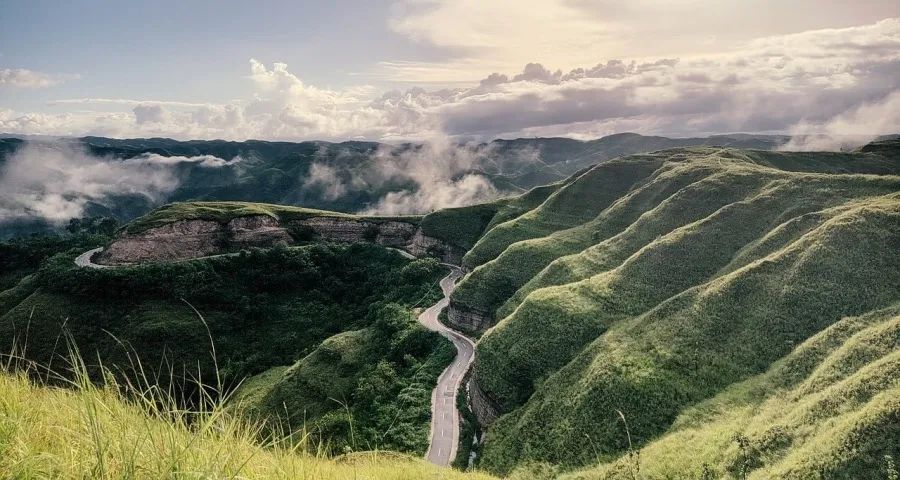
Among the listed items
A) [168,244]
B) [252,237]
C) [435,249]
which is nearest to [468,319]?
[435,249]

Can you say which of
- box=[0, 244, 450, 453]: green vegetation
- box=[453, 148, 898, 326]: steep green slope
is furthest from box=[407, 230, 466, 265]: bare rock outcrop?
box=[453, 148, 898, 326]: steep green slope

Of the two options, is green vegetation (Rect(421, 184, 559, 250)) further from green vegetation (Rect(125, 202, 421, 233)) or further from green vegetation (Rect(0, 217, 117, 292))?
green vegetation (Rect(0, 217, 117, 292))

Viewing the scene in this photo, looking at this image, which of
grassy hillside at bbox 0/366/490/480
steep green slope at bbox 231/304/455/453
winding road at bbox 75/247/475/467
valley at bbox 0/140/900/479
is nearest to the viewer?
grassy hillside at bbox 0/366/490/480

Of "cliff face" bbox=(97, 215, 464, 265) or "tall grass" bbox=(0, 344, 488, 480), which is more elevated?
"tall grass" bbox=(0, 344, 488, 480)

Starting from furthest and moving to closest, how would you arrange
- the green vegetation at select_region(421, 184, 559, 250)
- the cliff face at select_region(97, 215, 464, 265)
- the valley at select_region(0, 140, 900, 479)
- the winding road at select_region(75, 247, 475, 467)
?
the green vegetation at select_region(421, 184, 559, 250), the cliff face at select_region(97, 215, 464, 265), the winding road at select_region(75, 247, 475, 467), the valley at select_region(0, 140, 900, 479)

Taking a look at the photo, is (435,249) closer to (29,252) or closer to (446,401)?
(446,401)

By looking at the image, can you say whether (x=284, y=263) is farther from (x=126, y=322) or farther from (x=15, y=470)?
(x=15, y=470)
